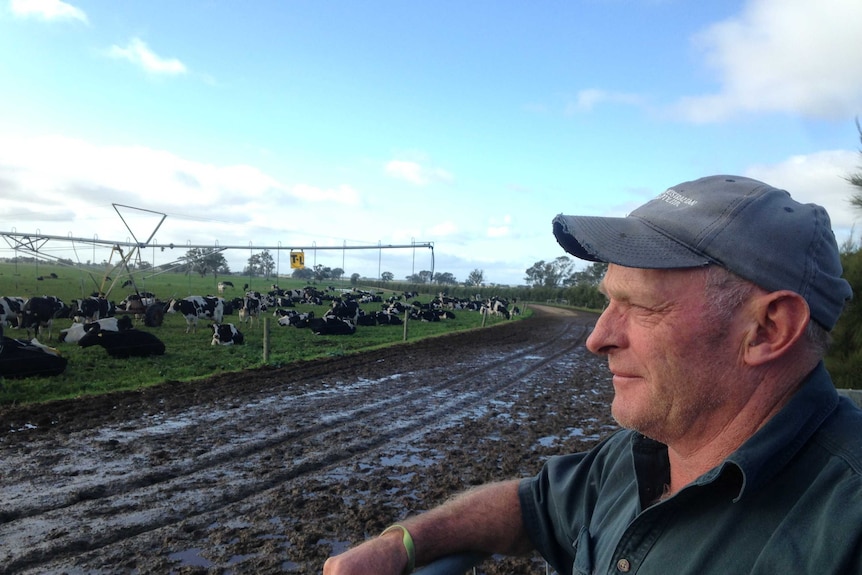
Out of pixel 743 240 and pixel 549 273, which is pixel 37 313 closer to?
pixel 743 240

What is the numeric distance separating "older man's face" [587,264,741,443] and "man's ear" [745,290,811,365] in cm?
5

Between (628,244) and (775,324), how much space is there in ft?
1.31

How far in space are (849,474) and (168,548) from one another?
4694 millimetres

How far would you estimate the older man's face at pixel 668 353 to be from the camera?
4.84 ft

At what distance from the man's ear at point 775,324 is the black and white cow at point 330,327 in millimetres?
21447

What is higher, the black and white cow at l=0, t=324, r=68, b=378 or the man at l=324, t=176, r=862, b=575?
the man at l=324, t=176, r=862, b=575

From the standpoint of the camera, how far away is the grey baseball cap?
1.39 metres

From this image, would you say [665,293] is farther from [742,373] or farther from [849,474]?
[849,474]

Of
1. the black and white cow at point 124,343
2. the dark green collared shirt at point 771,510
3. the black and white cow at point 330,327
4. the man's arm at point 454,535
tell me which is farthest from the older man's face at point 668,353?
the black and white cow at point 330,327

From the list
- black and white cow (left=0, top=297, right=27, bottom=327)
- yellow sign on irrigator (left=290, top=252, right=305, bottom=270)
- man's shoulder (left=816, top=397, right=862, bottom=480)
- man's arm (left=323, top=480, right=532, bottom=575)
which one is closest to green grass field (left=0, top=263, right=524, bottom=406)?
black and white cow (left=0, top=297, right=27, bottom=327)

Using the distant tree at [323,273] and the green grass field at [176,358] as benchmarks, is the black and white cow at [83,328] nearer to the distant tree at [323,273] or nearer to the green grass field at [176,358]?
the green grass field at [176,358]

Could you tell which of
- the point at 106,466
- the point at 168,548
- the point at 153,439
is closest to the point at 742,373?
the point at 168,548

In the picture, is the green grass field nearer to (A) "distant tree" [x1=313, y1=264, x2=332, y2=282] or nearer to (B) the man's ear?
(B) the man's ear

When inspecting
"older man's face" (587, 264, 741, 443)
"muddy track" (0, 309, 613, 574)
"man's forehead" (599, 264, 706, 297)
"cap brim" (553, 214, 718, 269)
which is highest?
"cap brim" (553, 214, 718, 269)
